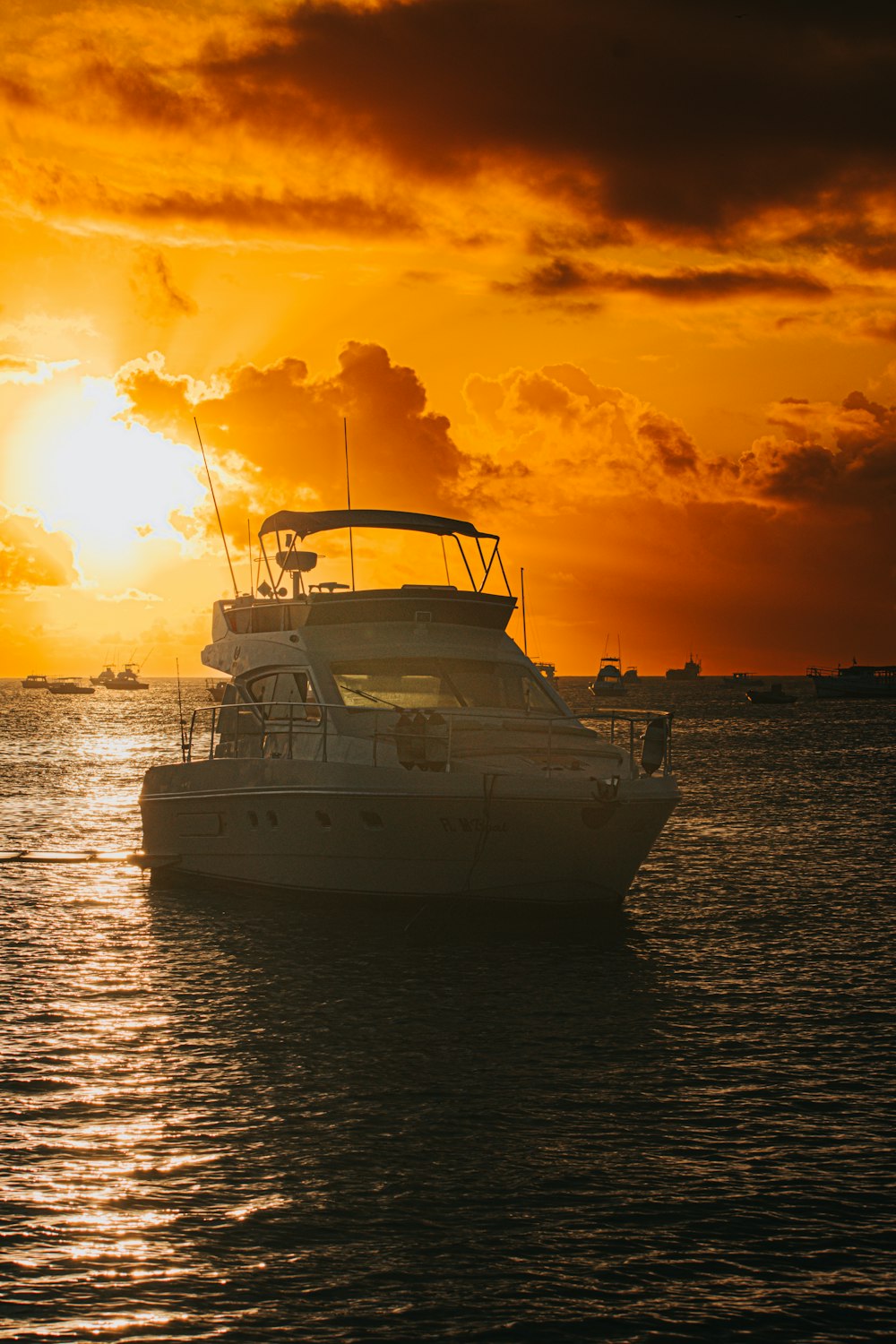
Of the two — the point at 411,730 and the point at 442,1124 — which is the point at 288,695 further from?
the point at 442,1124

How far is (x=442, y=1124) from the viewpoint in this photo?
10367 mm

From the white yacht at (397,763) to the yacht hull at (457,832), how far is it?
0.9 inches

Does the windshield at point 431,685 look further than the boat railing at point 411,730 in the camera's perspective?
Yes

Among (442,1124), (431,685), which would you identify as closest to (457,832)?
(431,685)

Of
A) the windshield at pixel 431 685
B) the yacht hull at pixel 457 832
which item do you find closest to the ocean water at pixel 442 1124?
the yacht hull at pixel 457 832

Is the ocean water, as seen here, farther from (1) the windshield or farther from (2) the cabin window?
(1) the windshield

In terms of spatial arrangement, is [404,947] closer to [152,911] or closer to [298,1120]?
[152,911]

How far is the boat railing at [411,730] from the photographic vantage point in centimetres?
1705

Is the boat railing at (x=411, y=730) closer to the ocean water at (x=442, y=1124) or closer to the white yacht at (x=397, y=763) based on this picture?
the white yacht at (x=397, y=763)

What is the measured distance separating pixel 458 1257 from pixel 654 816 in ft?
32.4

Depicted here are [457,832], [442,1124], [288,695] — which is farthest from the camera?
[288,695]

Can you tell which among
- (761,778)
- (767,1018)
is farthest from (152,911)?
(761,778)

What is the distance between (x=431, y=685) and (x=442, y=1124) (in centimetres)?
Result: 1001

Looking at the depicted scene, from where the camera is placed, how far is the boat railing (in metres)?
17.0
